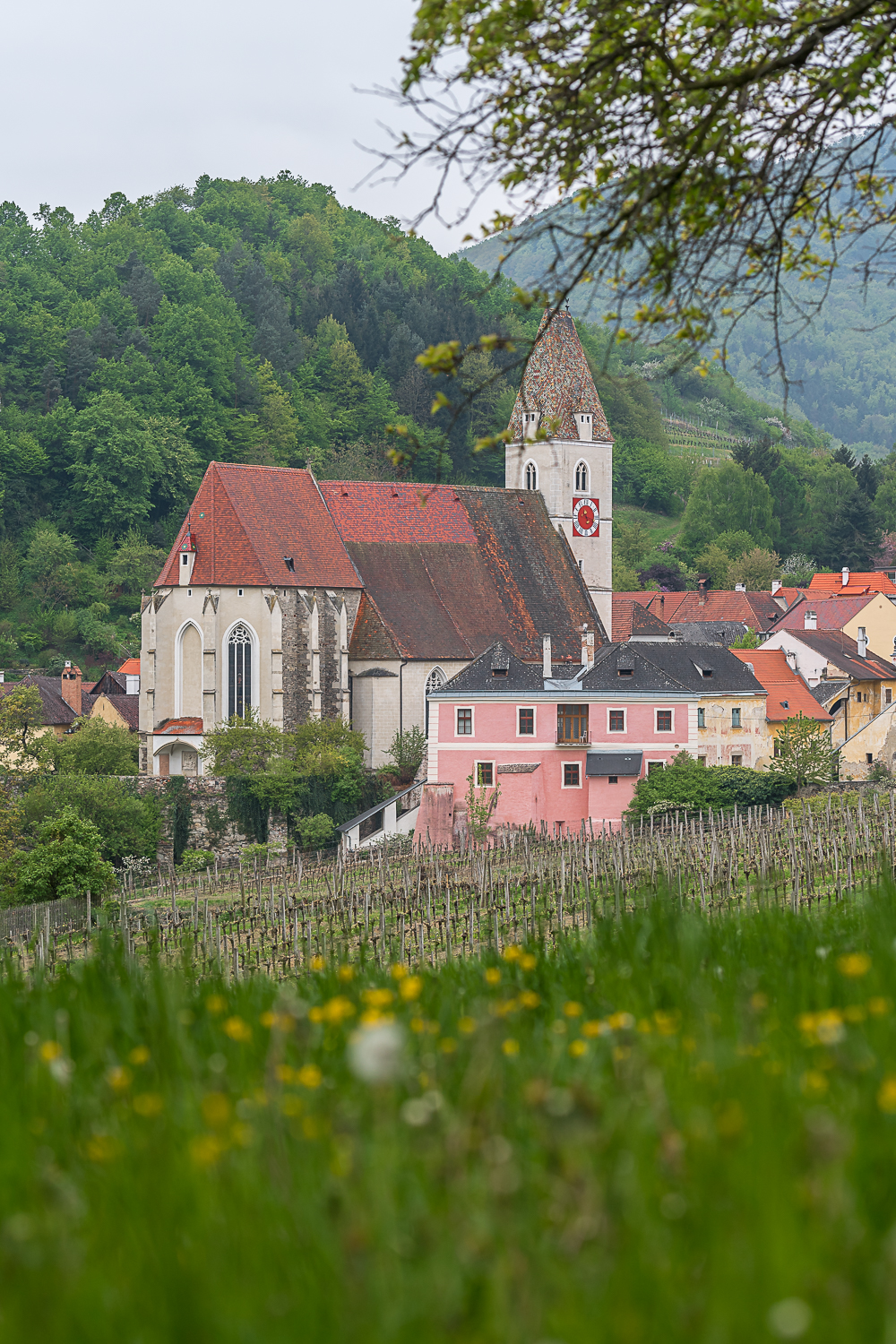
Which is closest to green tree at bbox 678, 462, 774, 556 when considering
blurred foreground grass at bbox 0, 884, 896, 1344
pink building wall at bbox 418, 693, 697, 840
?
pink building wall at bbox 418, 693, 697, 840

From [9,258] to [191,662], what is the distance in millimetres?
72805

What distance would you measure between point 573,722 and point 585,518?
19686 mm

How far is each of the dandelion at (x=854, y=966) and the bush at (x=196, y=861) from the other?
46.2 m

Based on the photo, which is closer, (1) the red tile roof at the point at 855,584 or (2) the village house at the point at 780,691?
(2) the village house at the point at 780,691

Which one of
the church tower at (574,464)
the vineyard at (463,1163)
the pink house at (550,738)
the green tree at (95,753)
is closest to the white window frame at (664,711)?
the pink house at (550,738)

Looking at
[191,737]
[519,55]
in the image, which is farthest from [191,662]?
[519,55]

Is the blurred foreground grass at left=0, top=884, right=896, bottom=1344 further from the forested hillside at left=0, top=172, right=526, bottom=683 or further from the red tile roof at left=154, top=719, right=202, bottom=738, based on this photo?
the forested hillside at left=0, top=172, right=526, bottom=683

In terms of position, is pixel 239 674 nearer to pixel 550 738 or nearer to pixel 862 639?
pixel 550 738

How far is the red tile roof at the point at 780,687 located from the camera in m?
56.2

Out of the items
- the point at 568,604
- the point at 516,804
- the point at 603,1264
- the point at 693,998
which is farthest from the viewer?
the point at 568,604

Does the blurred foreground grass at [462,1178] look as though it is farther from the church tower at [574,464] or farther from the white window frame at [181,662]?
the church tower at [574,464]

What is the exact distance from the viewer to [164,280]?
117438 millimetres

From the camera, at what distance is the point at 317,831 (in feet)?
167

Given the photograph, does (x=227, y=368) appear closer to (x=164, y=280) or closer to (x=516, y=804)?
(x=164, y=280)
